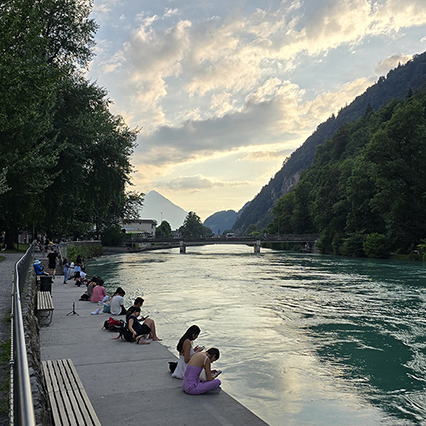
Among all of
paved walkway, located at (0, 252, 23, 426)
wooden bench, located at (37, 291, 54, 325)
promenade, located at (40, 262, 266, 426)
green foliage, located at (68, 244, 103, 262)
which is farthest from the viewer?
green foliage, located at (68, 244, 103, 262)

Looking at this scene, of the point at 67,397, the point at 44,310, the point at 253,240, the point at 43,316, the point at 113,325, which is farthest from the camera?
the point at 253,240

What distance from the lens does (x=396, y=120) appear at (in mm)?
61281

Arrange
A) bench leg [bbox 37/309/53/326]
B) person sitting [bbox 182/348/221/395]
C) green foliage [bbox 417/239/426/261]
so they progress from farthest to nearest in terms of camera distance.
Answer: green foliage [bbox 417/239/426/261] → bench leg [bbox 37/309/53/326] → person sitting [bbox 182/348/221/395]

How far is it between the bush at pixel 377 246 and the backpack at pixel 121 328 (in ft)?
194

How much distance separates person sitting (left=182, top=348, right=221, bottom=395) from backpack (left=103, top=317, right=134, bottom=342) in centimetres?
423

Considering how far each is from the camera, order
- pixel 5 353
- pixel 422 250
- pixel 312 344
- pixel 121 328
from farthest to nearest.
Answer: pixel 422 250 < pixel 312 344 < pixel 121 328 < pixel 5 353

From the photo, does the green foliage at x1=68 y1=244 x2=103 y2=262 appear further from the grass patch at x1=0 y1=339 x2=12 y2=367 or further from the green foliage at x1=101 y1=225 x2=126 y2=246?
the grass patch at x1=0 y1=339 x2=12 y2=367

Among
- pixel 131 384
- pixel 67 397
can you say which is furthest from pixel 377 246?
pixel 67 397

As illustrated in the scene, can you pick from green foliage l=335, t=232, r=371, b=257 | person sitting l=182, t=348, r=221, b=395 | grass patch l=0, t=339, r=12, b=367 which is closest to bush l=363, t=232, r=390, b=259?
green foliage l=335, t=232, r=371, b=257

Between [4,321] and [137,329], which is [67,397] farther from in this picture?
[137,329]

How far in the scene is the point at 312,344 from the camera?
580 inches

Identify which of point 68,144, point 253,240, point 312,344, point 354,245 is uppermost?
point 68,144

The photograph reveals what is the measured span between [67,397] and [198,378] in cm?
236

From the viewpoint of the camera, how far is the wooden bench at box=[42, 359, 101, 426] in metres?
6.40
